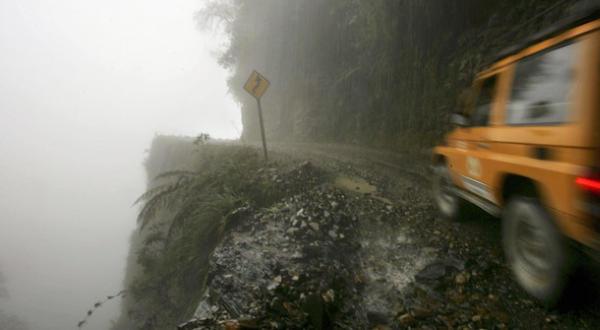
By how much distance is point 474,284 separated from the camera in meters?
3.41

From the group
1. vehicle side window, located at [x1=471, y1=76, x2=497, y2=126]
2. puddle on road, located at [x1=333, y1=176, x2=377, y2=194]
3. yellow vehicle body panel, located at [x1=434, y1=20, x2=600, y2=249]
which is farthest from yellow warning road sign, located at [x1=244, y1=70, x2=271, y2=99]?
yellow vehicle body panel, located at [x1=434, y1=20, x2=600, y2=249]

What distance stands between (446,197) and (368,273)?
76.9 inches

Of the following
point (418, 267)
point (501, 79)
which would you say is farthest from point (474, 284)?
point (501, 79)

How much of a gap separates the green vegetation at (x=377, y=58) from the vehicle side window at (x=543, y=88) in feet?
3.98

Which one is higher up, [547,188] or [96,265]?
[547,188]

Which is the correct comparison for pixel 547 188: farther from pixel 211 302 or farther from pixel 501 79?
pixel 211 302

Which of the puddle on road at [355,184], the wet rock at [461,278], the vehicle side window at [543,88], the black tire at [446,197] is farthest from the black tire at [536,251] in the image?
the puddle on road at [355,184]

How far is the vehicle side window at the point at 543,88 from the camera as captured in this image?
239 centimetres

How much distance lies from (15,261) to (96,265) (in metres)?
13.4

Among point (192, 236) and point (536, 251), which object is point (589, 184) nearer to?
point (536, 251)

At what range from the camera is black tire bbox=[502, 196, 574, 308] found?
2.54 m

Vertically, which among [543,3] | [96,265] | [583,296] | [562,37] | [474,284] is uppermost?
[543,3]

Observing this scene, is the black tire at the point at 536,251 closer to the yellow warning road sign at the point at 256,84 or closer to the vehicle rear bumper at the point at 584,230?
the vehicle rear bumper at the point at 584,230

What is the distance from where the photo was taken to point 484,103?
385 centimetres
